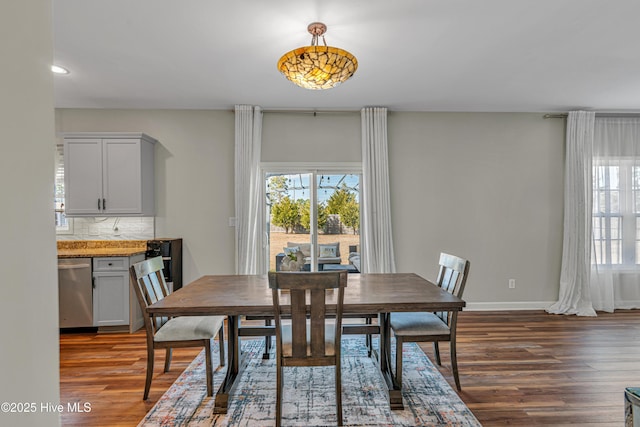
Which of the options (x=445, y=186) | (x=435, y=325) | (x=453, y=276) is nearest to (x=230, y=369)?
(x=435, y=325)

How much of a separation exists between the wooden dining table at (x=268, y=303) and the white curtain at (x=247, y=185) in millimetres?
1299

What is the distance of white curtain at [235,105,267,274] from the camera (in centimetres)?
411

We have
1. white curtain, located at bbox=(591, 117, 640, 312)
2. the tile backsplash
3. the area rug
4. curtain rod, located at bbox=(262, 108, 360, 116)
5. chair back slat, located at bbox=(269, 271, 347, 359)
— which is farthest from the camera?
white curtain, located at bbox=(591, 117, 640, 312)

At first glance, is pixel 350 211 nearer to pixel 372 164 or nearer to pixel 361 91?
pixel 372 164

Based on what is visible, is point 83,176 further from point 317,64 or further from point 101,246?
point 317,64

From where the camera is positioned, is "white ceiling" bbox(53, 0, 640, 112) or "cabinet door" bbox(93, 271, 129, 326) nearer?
"white ceiling" bbox(53, 0, 640, 112)

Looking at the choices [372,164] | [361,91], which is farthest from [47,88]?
[372,164]

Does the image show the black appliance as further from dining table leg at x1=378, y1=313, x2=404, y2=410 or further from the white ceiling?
dining table leg at x1=378, y1=313, x2=404, y2=410

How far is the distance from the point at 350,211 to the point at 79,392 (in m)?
3.19

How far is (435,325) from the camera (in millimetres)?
2439

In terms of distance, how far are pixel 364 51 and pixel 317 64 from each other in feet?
2.51

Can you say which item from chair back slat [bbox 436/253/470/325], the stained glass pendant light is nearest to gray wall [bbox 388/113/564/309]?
chair back slat [bbox 436/253/470/325]

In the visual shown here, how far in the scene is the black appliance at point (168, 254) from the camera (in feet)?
12.8

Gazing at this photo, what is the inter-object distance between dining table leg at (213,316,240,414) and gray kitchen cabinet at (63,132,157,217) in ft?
7.67
